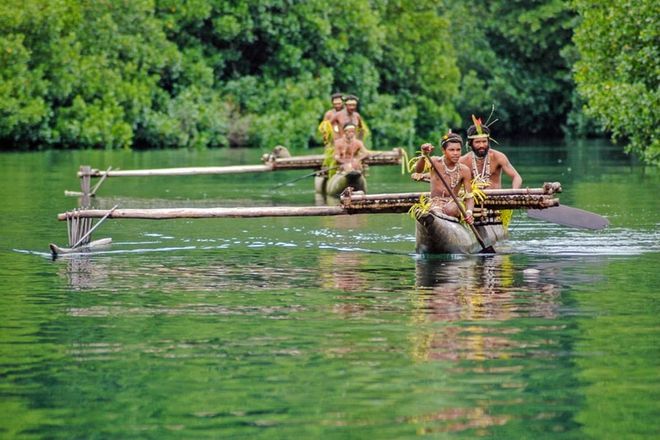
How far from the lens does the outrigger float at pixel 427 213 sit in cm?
1547

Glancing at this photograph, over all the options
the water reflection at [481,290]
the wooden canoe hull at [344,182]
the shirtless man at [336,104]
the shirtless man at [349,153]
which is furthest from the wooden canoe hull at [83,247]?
the shirtless man at [336,104]

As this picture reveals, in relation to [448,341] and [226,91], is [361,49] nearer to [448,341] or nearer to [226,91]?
[226,91]

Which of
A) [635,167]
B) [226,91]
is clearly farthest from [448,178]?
[226,91]

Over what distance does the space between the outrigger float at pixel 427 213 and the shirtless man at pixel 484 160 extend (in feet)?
1.67

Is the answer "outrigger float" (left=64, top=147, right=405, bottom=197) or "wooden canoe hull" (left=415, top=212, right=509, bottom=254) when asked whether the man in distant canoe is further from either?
"wooden canoe hull" (left=415, top=212, right=509, bottom=254)

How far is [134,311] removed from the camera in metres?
11.9

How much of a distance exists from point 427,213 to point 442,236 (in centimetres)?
40

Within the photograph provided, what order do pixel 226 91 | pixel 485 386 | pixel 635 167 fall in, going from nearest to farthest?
pixel 485 386
pixel 635 167
pixel 226 91

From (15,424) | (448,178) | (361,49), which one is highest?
(361,49)

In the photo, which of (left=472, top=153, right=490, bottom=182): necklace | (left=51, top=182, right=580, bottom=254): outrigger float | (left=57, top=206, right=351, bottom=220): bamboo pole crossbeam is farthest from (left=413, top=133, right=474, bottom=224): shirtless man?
(left=57, top=206, right=351, bottom=220): bamboo pole crossbeam

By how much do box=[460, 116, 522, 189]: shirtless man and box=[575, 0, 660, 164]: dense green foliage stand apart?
1388cm

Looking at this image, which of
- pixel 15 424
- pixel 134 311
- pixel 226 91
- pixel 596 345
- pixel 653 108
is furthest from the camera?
pixel 226 91

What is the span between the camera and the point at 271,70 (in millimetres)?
59938

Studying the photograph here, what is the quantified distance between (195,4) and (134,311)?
4509cm
